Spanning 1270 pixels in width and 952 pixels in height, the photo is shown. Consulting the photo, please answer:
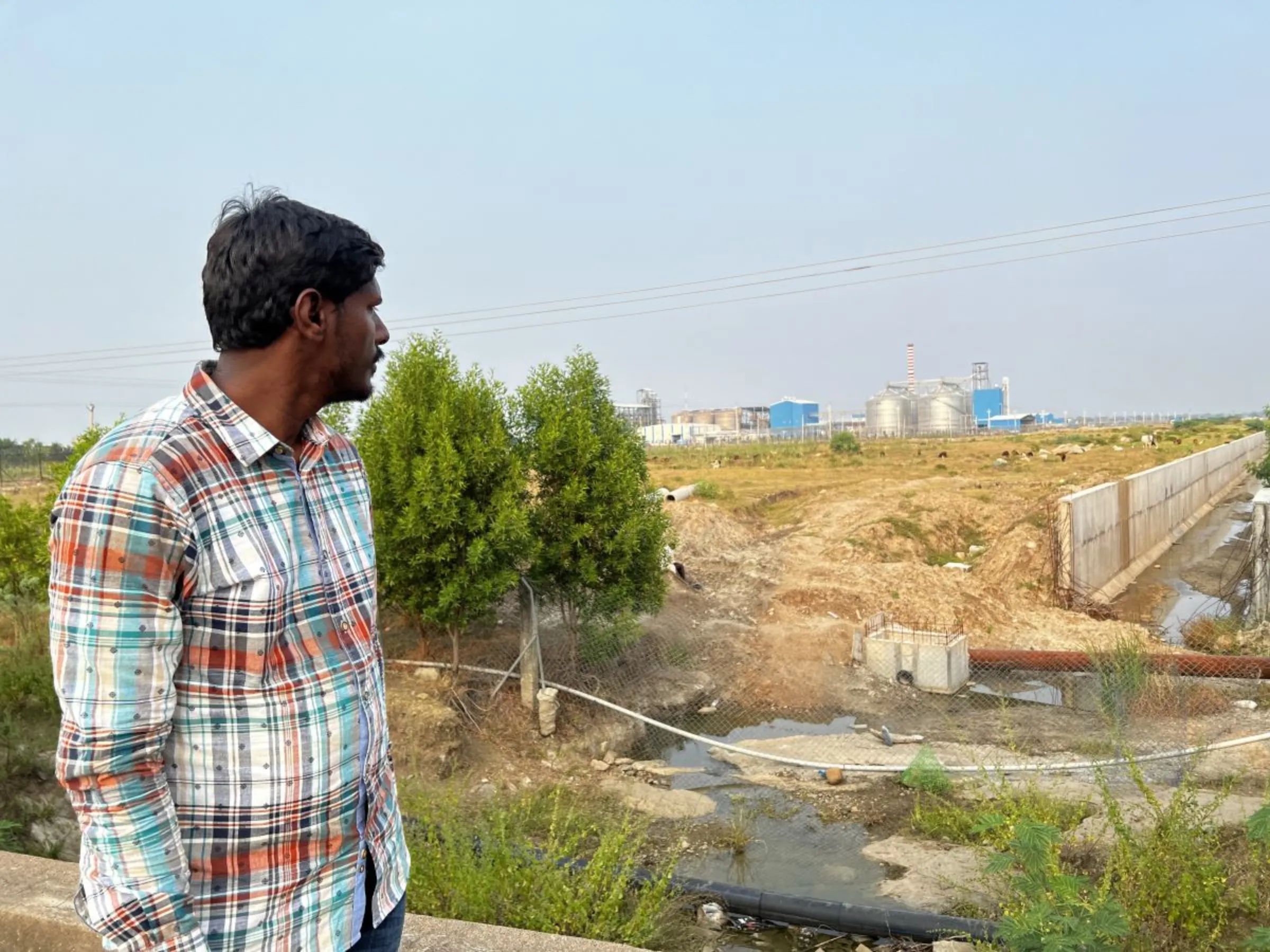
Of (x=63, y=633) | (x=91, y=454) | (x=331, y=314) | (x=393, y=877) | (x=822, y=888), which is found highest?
(x=331, y=314)

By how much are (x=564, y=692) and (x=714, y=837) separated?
9.03 feet

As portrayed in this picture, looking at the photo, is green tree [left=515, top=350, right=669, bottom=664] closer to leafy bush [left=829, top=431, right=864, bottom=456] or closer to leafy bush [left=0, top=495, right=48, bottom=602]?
leafy bush [left=0, top=495, right=48, bottom=602]

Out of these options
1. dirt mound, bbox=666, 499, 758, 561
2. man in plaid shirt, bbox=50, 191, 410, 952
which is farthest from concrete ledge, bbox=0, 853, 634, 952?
dirt mound, bbox=666, 499, 758, 561

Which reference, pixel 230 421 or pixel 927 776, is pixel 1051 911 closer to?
pixel 230 421

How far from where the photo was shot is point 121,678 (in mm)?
1205

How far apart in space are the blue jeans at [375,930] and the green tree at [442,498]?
6.50 meters

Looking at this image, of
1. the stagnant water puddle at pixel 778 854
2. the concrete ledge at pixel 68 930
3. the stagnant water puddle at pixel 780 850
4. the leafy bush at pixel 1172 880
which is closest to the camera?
the concrete ledge at pixel 68 930

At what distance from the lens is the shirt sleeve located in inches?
47.3

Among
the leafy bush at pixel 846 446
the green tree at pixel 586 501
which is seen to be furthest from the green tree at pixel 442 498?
the leafy bush at pixel 846 446

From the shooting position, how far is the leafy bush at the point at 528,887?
11.7ft

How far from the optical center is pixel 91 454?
1.27m

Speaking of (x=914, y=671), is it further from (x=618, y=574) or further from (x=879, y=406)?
(x=879, y=406)

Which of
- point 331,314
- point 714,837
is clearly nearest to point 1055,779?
point 714,837

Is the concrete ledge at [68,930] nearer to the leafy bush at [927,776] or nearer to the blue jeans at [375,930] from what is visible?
the blue jeans at [375,930]
